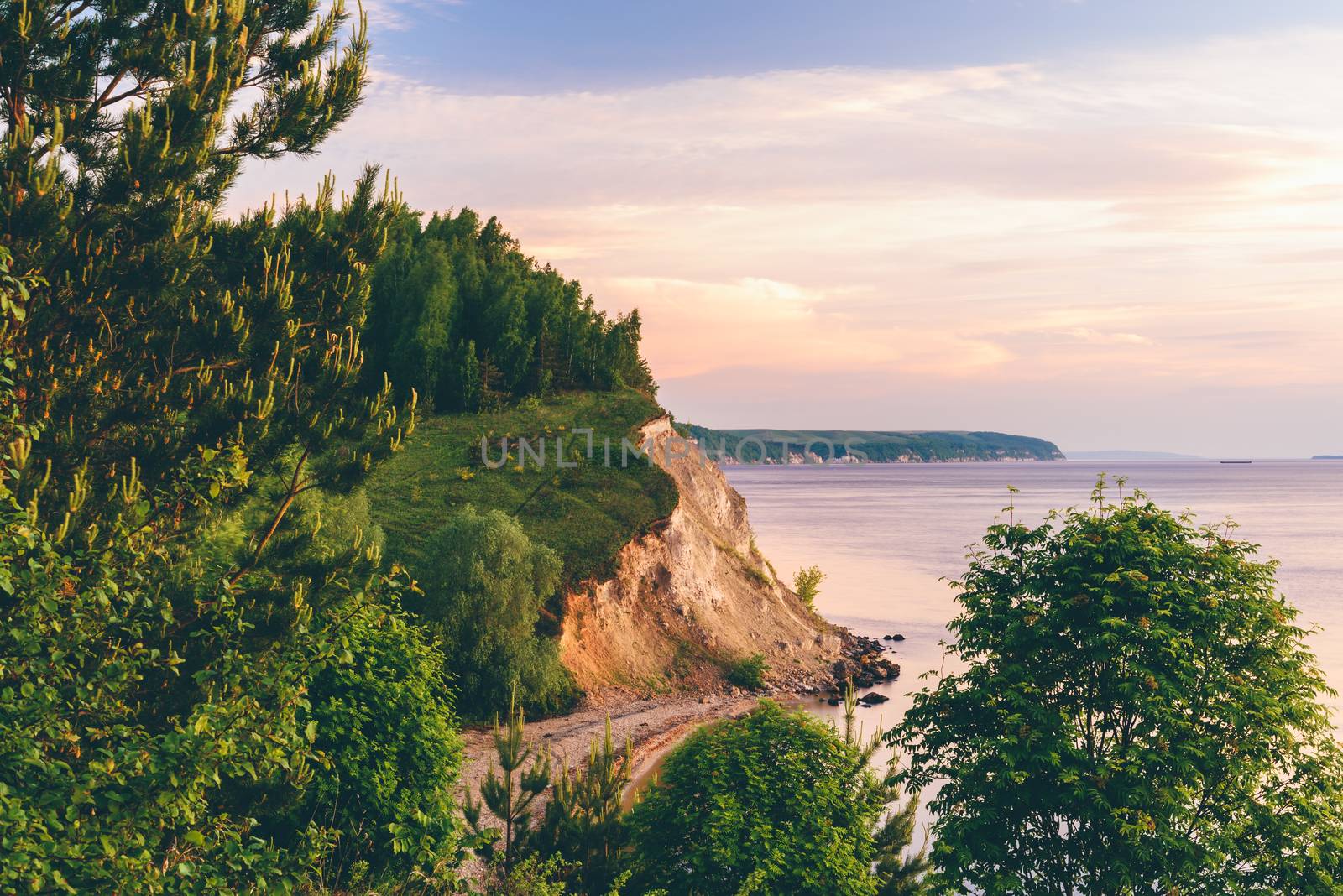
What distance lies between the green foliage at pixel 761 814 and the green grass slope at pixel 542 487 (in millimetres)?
28674

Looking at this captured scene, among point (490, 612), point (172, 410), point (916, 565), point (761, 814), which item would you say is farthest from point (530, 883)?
point (916, 565)

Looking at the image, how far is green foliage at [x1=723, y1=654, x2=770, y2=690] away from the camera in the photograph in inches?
2363

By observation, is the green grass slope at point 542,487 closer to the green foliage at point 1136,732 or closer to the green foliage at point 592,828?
the green foliage at point 592,828

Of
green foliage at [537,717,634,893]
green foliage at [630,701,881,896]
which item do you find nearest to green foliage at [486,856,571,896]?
green foliage at [537,717,634,893]

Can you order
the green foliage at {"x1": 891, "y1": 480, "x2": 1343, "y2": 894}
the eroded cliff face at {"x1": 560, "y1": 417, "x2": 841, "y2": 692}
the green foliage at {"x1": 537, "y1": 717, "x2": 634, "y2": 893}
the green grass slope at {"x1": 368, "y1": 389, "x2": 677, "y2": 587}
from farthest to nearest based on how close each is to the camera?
the green grass slope at {"x1": 368, "y1": 389, "x2": 677, "y2": 587} < the eroded cliff face at {"x1": 560, "y1": 417, "x2": 841, "y2": 692} < the green foliage at {"x1": 537, "y1": 717, "x2": 634, "y2": 893} < the green foliage at {"x1": 891, "y1": 480, "x2": 1343, "y2": 894}

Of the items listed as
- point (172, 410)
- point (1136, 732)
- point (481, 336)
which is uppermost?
point (481, 336)

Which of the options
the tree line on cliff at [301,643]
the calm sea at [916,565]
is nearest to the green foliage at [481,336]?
the calm sea at [916,565]

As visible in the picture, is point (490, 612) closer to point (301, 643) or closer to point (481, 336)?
point (301, 643)

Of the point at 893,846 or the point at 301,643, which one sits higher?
the point at 301,643

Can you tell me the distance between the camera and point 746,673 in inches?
2381

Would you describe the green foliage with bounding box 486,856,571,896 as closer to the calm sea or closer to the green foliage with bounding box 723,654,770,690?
the calm sea

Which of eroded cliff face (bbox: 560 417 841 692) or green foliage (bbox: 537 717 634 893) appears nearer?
green foliage (bbox: 537 717 634 893)

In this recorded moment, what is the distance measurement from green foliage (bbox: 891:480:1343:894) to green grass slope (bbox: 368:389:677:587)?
104 feet

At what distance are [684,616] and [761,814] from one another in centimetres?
4038
